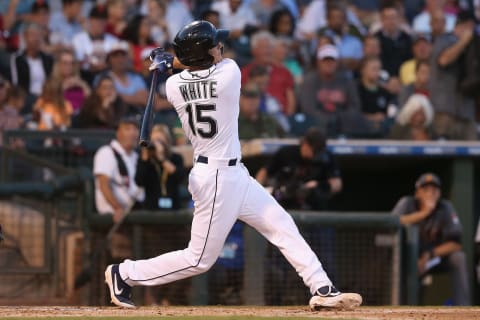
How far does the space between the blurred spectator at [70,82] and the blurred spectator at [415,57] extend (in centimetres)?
376

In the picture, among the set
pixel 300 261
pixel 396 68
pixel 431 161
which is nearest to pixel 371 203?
pixel 431 161

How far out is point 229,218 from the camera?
6.93m

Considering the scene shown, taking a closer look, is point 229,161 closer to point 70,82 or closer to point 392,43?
point 70,82

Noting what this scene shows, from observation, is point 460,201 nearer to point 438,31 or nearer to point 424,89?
point 424,89

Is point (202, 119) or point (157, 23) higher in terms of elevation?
point (157, 23)

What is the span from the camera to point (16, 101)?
12.0 metres

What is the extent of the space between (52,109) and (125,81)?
1.21 meters

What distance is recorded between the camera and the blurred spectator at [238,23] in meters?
13.9

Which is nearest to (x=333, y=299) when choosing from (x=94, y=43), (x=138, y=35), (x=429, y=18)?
(x=94, y=43)

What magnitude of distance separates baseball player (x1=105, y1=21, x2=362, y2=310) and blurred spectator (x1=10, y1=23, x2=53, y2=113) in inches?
225

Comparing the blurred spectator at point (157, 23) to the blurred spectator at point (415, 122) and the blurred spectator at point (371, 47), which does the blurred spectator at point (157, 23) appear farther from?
the blurred spectator at point (415, 122)

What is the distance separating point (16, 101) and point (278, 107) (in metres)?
2.82

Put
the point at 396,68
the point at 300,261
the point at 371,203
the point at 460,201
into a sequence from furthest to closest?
the point at 396,68
the point at 371,203
the point at 460,201
the point at 300,261

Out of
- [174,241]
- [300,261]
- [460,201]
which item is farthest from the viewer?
[460,201]
